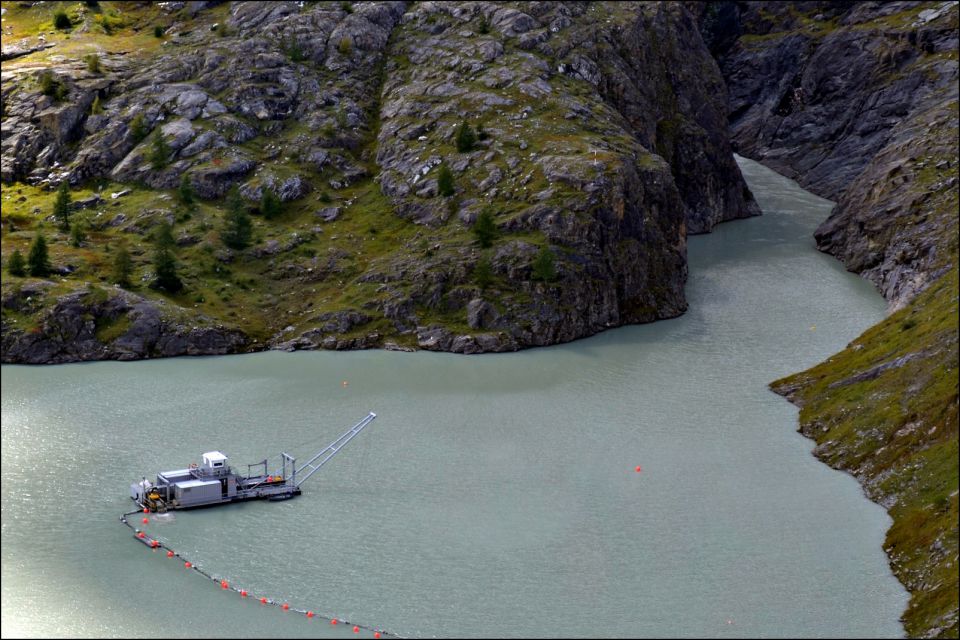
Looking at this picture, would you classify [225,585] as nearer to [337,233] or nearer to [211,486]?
[211,486]

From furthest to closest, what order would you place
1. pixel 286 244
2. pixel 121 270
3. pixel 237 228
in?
pixel 286 244
pixel 237 228
pixel 121 270

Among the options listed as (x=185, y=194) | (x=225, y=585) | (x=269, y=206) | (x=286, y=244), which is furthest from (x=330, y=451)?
(x=185, y=194)

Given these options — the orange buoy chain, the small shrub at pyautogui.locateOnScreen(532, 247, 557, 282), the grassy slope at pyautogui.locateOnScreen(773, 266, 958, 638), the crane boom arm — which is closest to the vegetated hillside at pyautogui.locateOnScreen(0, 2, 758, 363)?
the small shrub at pyautogui.locateOnScreen(532, 247, 557, 282)

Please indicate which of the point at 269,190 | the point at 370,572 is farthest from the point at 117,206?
the point at 370,572

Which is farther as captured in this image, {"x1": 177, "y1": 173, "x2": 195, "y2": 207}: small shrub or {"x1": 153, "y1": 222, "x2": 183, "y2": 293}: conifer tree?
{"x1": 177, "y1": 173, "x2": 195, "y2": 207}: small shrub

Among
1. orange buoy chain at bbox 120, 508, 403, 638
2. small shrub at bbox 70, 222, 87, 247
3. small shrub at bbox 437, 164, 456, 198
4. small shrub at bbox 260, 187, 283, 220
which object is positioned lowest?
orange buoy chain at bbox 120, 508, 403, 638

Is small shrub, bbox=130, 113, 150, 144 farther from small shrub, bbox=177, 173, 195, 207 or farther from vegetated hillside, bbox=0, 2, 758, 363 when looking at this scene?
small shrub, bbox=177, 173, 195, 207
